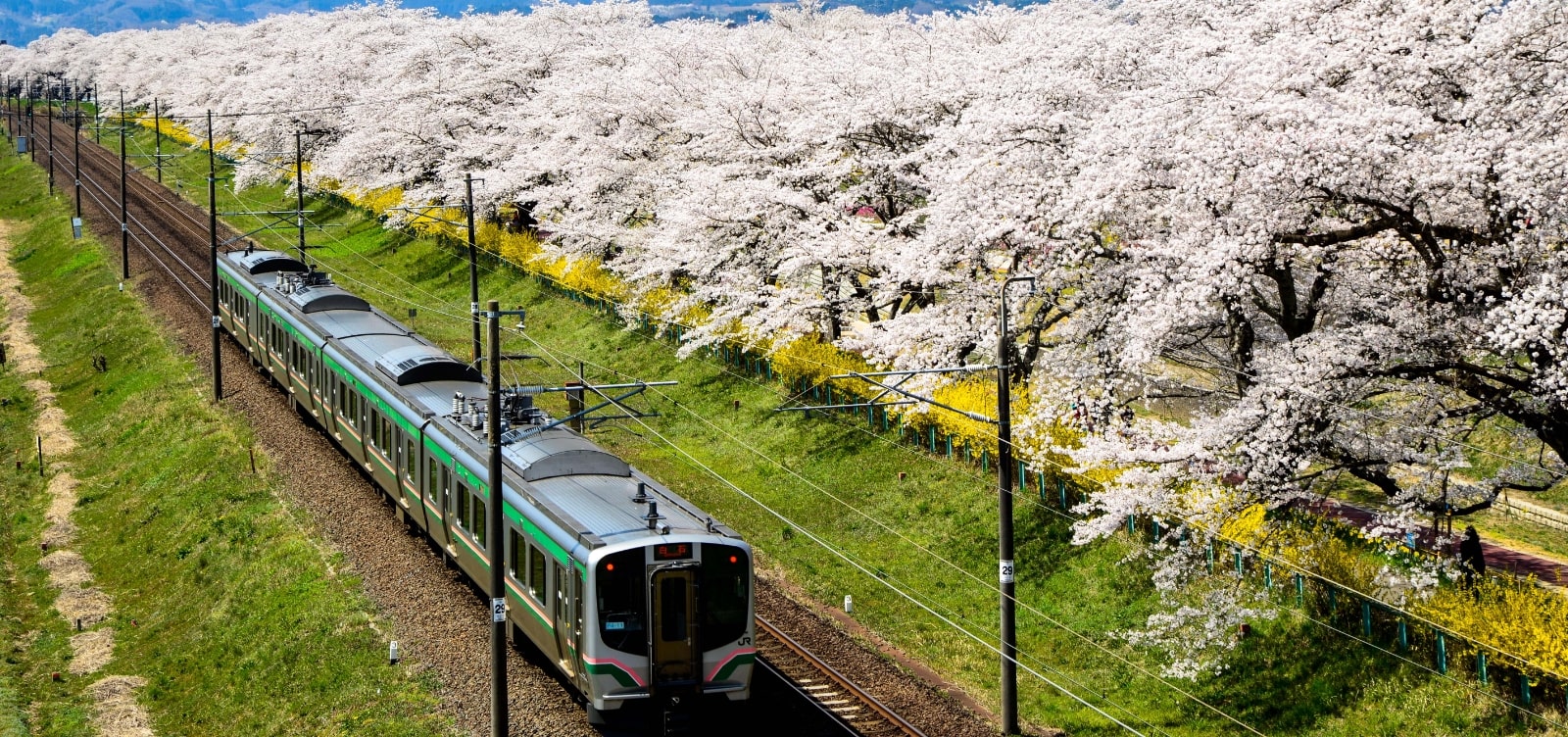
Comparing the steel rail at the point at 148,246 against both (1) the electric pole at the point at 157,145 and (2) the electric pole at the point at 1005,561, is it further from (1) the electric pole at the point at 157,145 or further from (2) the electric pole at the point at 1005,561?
(2) the electric pole at the point at 1005,561

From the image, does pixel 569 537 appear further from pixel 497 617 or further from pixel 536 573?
pixel 536 573

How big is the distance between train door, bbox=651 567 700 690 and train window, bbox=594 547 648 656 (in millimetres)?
168

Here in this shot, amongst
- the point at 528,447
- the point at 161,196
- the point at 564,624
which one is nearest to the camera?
the point at 564,624

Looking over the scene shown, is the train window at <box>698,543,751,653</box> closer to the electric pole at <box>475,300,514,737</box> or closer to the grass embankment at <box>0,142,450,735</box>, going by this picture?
the electric pole at <box>475,300,514,737</box>

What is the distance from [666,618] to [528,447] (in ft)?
15.6

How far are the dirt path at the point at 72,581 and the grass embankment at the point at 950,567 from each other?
1037 cm

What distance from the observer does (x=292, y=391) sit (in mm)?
32500

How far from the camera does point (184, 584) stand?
25.3m

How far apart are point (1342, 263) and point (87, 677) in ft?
66.9

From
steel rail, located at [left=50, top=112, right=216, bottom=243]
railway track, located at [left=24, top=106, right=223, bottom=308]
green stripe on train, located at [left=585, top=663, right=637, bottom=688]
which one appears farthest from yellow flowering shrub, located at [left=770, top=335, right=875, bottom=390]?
steel rail, located at [left=50, top=112, right=216, bottom=243]

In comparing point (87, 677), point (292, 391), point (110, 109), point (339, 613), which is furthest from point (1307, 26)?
point (110, 109)

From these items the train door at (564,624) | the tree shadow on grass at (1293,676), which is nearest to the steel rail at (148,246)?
the train door at (564,624)

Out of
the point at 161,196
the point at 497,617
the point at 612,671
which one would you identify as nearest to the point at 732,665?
the point at 612,671

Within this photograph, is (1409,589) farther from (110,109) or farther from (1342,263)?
(110,109)
